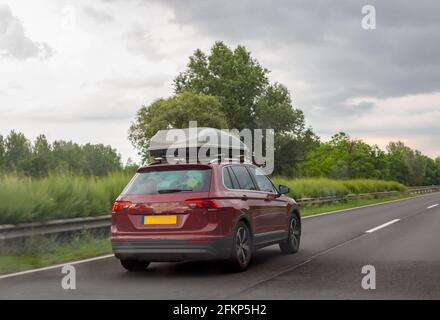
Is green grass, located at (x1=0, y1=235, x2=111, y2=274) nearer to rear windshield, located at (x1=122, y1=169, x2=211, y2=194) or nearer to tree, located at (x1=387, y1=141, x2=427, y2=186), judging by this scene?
rear windshield, located at (x1=122, y1=169, x2=211, y2=194)

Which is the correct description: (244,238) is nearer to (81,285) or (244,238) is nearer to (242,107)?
(81,285)

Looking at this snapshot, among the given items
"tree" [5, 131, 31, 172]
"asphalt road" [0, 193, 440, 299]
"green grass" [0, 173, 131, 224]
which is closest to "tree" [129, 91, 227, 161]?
"green grass" [0, 173, 131, 224]

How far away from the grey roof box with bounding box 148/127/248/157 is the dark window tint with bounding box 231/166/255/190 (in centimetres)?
1260

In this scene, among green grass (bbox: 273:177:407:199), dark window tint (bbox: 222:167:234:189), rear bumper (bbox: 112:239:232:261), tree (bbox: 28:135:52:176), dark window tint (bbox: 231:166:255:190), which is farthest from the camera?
tree (bbox: 28:135:52:176)

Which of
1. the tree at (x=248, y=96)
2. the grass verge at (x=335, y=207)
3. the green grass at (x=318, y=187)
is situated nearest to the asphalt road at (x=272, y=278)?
the grass verge at (x=335, y=207)

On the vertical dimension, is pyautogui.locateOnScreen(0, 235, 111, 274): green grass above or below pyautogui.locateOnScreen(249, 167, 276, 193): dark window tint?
below

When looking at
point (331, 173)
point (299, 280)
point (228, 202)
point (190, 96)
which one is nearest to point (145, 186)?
point (228, 202)

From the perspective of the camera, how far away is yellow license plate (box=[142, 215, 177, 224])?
834cm

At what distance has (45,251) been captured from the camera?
11.5m

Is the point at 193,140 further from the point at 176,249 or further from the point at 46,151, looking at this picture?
the point at 46,151

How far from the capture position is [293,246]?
1127cm

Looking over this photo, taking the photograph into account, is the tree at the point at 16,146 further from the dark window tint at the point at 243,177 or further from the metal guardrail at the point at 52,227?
the dark window tint at the point at 243,177

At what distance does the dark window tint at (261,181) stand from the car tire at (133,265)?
2.37 meters

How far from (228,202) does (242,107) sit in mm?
61945
